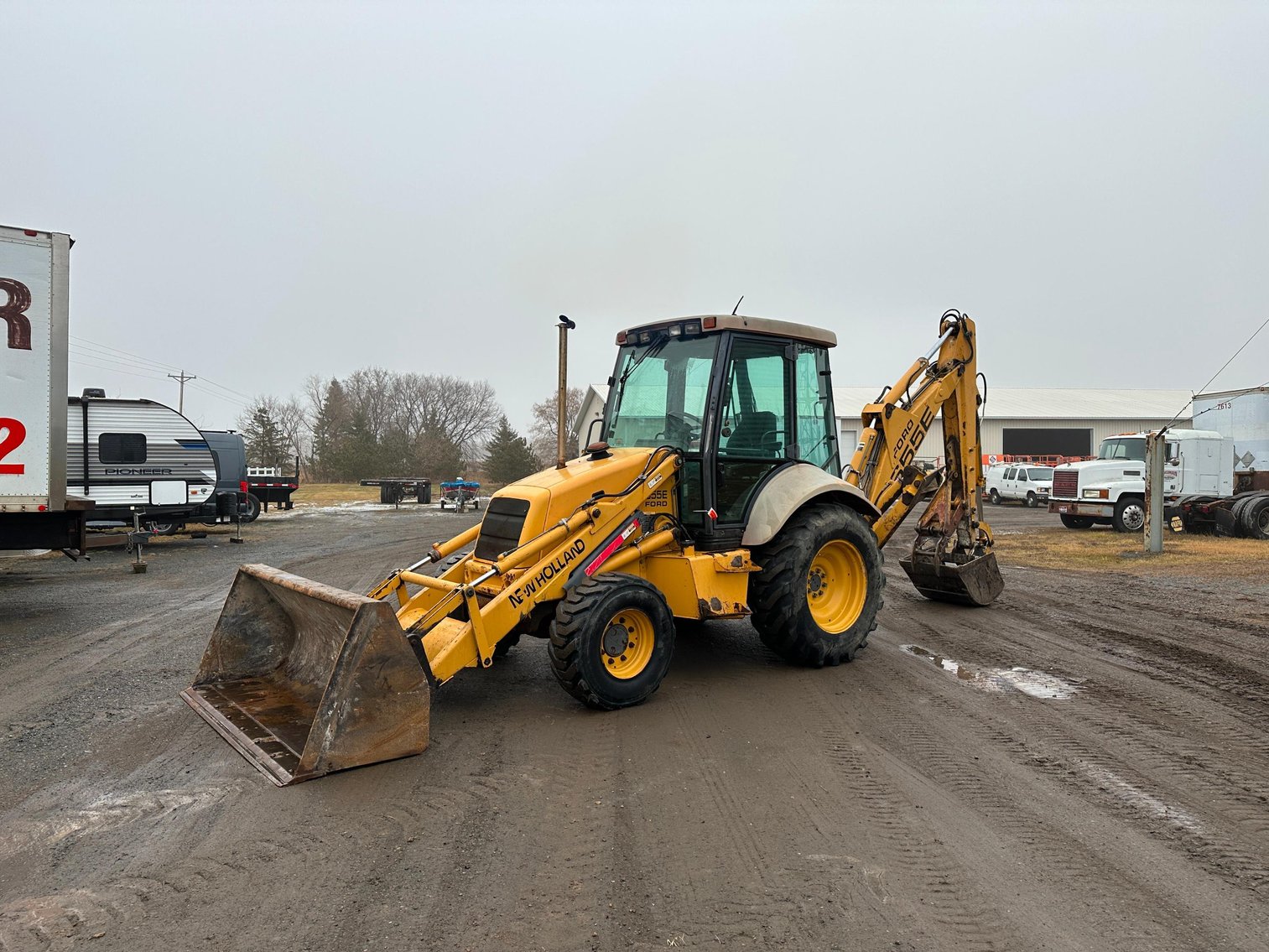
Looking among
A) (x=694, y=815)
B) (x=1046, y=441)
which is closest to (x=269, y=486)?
(x=694, y=815)

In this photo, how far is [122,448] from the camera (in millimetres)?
15562

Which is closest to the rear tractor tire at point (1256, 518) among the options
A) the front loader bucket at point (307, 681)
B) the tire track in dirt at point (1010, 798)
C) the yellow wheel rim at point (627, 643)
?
the tire track in dirt at point (1010, 798)

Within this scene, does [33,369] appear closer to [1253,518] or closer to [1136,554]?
[1136,554]

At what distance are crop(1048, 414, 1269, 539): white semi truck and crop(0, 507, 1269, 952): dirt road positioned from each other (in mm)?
12736

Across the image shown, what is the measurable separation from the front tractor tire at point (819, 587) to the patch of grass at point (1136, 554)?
24.1 feet

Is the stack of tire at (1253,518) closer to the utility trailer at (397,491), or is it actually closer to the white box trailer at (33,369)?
the white box trailer at (33,369)

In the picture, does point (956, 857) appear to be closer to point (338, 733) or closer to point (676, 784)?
point (676, 784)

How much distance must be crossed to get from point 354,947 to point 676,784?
1.82 metres

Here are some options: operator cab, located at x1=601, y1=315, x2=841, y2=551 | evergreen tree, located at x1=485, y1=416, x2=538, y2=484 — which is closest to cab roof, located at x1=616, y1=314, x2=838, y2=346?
operator cab, located at x1=601, y1=315, x2=841, y2=551

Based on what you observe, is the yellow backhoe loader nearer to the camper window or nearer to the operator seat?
the operator seat

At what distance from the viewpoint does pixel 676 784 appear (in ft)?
13.9

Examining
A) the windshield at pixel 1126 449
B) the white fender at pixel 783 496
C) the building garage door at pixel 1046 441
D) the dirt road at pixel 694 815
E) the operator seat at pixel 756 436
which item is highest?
the building garage door at pixel 1046 441

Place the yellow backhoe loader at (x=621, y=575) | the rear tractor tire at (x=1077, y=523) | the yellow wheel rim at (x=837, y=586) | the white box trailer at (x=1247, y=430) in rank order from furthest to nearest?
the rear tractor tire at (x=1077, y=523) < the white box trailer at (x=1247, y=430) < the yellow wheel rim at (x=837, y=586) < the yellow backhoe loader at (x=621, y=575)

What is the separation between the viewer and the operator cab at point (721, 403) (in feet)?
20.1
